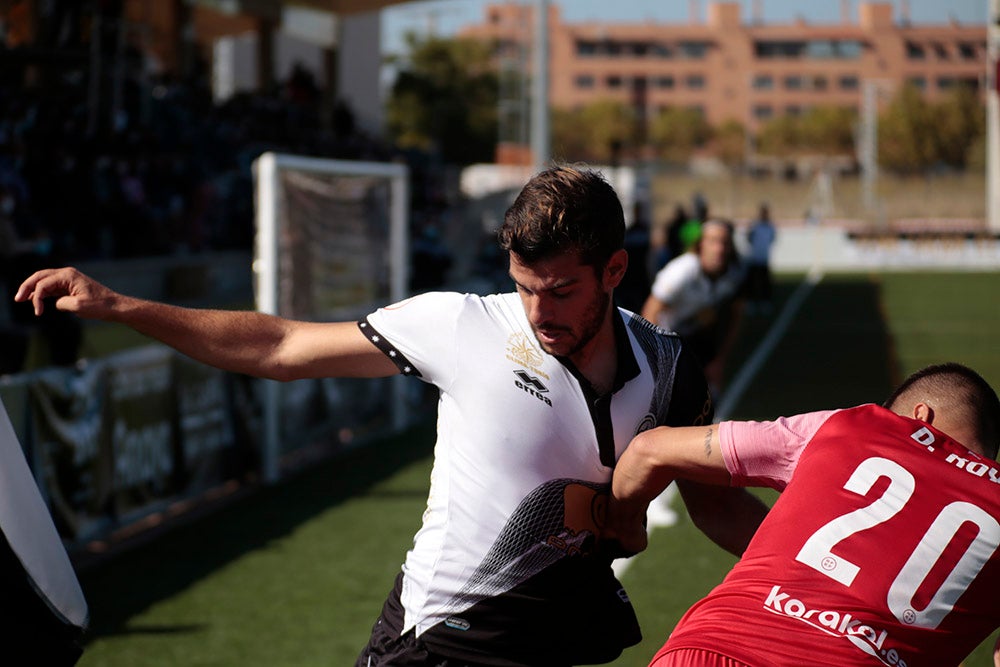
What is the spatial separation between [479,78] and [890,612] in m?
77.7

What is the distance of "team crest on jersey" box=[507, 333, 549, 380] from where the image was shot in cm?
320

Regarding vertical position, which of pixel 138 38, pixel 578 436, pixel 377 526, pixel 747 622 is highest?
pixel 138 38

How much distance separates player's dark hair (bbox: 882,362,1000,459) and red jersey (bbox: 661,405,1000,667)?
5.5 inches

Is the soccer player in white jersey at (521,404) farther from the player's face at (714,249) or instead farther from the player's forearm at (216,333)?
the player's face at (714,249)

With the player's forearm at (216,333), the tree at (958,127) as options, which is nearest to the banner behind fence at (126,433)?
the player's forearm at (216,333)

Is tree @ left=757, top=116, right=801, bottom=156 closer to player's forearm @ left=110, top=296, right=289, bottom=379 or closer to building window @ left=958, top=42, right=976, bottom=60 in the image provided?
building window @ left=958, top=42, right=976, bottom=60

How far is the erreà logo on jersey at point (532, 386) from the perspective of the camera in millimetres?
3168

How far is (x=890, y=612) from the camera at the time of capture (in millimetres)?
2779

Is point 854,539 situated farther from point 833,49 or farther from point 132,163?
point 833,49

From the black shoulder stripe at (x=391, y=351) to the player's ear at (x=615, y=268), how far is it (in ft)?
1.73

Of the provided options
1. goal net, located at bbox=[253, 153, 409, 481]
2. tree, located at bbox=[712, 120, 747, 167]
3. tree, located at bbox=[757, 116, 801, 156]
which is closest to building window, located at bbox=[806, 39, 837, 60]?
tree, located at bbox=[712, 120, 747, 167]

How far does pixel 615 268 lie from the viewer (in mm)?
→ 3189

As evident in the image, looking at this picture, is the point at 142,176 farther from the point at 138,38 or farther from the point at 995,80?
the point at 995,80

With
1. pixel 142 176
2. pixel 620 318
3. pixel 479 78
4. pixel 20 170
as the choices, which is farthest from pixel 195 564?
pixel 479 78
